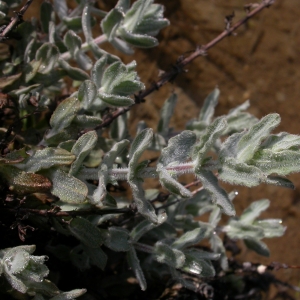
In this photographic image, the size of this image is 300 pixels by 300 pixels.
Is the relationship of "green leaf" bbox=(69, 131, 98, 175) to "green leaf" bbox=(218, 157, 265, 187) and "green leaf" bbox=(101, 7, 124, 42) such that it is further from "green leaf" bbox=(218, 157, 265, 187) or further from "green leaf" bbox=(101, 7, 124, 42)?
"green leaf" bbox=(101, 7, 124, 42)

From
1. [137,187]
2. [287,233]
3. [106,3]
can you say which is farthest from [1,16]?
[287,233]

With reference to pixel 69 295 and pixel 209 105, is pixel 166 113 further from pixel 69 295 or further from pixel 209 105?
pixel 69 295

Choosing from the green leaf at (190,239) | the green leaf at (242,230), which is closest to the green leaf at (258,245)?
the green leaf at (242,230)

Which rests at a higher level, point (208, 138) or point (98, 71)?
point (98, 71)

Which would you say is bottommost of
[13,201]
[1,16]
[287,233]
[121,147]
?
[287,233]

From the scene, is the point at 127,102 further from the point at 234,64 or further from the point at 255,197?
the point at 255,197

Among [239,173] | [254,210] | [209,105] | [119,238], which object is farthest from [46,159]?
[254,210]

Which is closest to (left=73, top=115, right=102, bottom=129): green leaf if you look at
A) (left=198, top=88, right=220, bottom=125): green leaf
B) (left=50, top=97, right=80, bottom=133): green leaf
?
(left=50, top=97, right=80, bottom=133): green leaf

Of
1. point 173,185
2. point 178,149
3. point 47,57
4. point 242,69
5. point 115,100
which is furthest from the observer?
point 242,69
